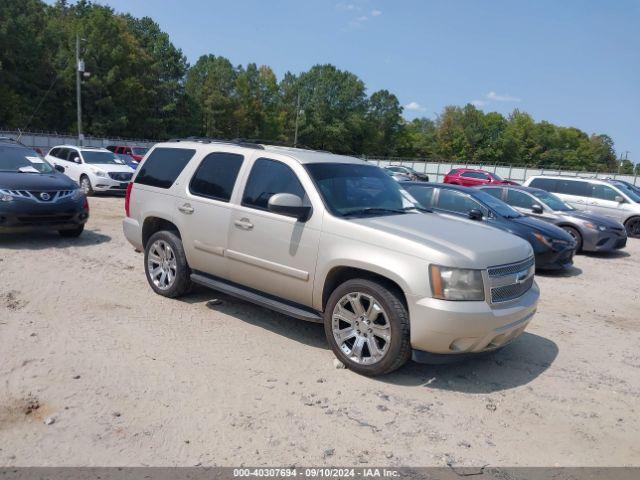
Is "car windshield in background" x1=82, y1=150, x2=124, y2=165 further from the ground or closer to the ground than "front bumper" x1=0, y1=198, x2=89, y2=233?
further from the ground

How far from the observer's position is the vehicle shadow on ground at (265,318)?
5.29 meters

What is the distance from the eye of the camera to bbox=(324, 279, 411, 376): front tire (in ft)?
13.6

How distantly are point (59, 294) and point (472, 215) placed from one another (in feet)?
19.8

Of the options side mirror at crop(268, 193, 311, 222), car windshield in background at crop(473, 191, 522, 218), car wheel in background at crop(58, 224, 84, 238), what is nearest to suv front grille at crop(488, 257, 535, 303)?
side mirror at crop(268, 193, 311, 222)

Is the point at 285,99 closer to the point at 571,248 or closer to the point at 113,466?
the point at 571,248

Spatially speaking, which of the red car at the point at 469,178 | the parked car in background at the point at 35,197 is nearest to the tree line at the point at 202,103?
the red car at the point at 469,178

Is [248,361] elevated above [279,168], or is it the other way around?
[279,168]

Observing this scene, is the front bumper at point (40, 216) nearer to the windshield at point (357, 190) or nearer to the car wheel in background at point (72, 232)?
the car wheel in background at point (72, 232)

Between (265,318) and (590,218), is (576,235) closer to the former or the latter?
(590,218)

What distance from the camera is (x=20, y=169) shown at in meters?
9.15

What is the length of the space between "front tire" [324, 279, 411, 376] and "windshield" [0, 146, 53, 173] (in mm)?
7288

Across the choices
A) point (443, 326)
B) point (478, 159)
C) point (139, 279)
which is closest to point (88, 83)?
point (139, 279)

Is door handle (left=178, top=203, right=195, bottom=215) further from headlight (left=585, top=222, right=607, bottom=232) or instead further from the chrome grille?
headlight (left=585, top=222, right=607, bottom=232)

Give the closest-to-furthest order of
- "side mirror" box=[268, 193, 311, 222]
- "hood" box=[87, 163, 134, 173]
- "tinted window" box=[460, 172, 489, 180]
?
"side mirror" box=[268, 193, 311, 222]
"hood" box=[87, 163, 134, 173]
"tinted window" box=[460, 172, 489, 180]
